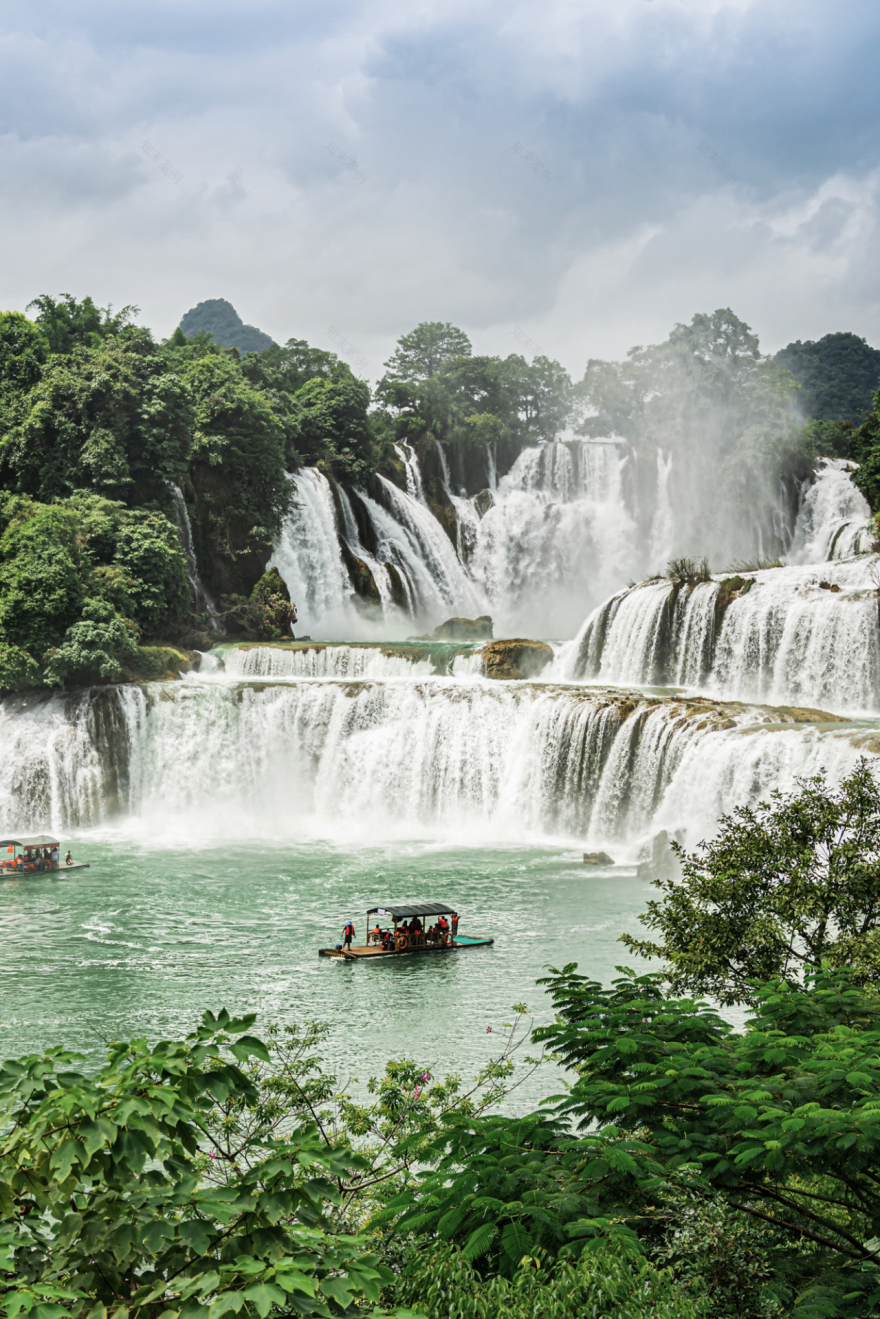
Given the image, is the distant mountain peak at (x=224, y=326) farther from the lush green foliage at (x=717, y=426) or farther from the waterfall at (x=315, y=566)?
the waterfall at (x=315, y=566)

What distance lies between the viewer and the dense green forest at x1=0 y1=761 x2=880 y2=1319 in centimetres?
288

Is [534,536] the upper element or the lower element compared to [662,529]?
lower

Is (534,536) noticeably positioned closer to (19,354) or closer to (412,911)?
(19,354)

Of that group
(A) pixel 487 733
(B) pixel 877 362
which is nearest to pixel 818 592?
(A) pixel 487 733

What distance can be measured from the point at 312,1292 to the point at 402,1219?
229cm

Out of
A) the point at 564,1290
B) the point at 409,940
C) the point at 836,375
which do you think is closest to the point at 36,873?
the point at 409,940

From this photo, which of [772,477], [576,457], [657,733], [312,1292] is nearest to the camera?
[312,1292]

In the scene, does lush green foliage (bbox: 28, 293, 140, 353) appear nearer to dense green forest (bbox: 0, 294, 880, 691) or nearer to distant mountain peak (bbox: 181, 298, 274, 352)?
dense green forest (bbox: 0, 294, 880, 691)

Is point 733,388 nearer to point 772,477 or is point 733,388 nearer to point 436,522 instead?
point 772,477

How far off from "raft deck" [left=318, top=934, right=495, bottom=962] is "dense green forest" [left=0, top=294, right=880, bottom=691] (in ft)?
44.4

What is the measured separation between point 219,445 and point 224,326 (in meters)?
94.2

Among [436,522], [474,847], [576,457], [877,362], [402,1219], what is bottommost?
[474,847]

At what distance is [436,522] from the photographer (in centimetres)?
4381

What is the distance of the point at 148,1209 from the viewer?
2.95 m
